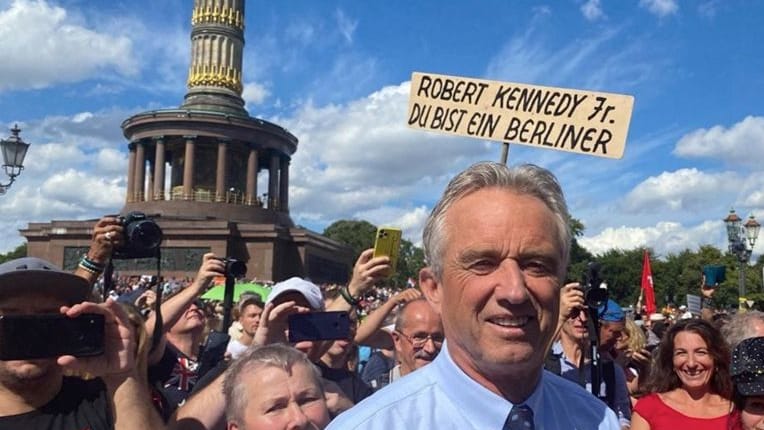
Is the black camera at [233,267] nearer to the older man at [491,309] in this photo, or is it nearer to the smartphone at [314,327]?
the smartphone at [314,327]

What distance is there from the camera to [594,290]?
421 cm

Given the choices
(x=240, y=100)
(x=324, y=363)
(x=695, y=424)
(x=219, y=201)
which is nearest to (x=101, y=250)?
(x=324, y=363)

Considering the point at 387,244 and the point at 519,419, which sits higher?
the point at 387,244

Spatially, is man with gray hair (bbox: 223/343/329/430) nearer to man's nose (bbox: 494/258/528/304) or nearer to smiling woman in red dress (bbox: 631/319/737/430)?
man's nose (bbox: 494/258/528/304)

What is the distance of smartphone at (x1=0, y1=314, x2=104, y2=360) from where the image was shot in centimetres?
237

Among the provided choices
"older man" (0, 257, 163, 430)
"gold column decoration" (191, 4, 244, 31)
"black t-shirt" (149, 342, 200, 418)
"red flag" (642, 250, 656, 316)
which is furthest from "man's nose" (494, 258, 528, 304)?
"gold column decoration" (191, 4, 244, 31)

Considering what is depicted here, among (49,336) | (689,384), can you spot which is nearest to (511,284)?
(49,336)

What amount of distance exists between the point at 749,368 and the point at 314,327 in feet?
6.81

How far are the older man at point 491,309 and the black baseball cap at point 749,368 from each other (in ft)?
6.18

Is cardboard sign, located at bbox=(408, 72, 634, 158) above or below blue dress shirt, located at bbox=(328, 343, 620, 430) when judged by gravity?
above

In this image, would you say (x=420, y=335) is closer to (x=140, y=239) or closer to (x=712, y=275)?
(x=140, y=239)

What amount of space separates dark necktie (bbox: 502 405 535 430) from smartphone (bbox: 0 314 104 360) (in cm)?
139

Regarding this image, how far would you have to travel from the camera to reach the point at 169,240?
3409cm

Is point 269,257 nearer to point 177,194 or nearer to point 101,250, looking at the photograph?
point 177,194
